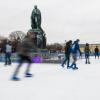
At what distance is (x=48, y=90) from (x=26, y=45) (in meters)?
2.48

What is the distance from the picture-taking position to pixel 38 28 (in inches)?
1246

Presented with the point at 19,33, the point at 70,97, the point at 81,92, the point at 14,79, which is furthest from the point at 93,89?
the point at 19,33

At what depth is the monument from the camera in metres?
31.1

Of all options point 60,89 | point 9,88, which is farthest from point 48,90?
point 9,88

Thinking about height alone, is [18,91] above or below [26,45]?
below

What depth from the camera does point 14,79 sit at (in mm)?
10070

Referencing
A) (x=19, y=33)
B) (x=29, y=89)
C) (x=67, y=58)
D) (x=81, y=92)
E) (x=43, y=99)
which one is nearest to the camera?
(x=43, y=99)

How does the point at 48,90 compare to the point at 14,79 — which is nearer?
the point at 48,90

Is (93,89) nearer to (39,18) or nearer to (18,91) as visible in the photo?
(18,91)

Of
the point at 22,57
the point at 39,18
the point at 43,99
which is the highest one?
the point at 39,18

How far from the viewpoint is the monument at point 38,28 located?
31.1m

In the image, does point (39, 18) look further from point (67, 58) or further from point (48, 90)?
point (48, 90)

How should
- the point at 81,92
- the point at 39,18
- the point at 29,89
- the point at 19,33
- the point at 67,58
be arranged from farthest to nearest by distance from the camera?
the point at 19,33, the point at 39,18, the point at 67,58, the point at 29,89, the point at 81,92

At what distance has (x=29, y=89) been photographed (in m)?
8.19
